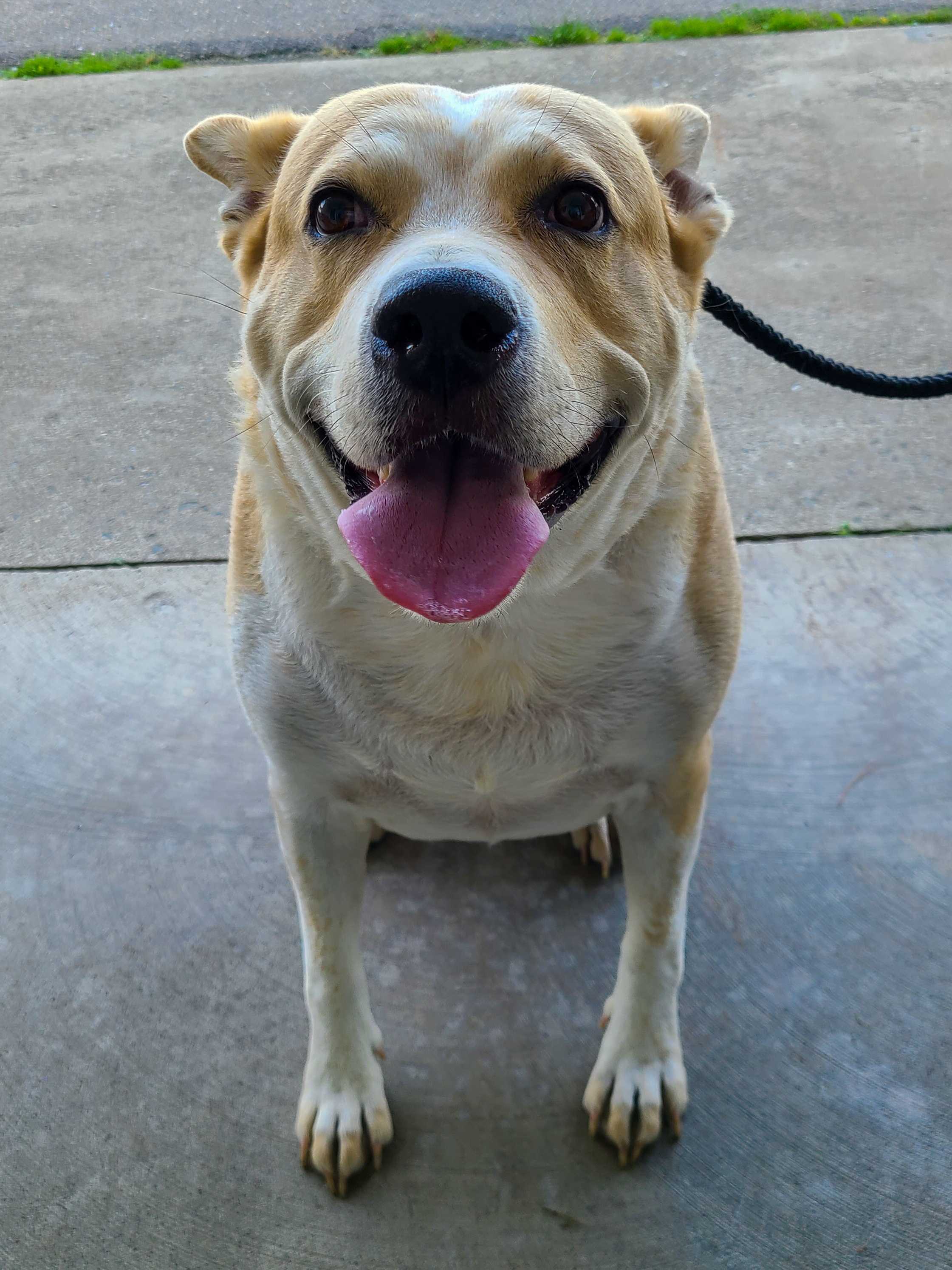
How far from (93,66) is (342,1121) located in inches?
238

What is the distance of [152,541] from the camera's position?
3.16m

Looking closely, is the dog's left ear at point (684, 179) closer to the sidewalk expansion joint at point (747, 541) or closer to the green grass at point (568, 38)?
the sidewalk expansion joint at point (747, 541)

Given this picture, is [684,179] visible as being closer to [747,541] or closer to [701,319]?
[747,541]

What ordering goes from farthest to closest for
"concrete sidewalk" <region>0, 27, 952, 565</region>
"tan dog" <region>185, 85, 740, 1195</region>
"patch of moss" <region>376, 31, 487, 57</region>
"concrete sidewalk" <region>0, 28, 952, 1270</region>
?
"patch of moss" <region>376, 31, 487, 57</region> → "concrete sidewalk" <region>0, 27, 952, 565</region> → "concrete sidewalk" <region>0, 28, 952, 1270</region> → "tan dog" <region>185, 85, 740, 1195</region>

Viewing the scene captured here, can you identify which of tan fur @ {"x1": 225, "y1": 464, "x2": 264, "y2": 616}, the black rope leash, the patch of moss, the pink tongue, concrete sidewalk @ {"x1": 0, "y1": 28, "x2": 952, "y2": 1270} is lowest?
concrete sidewalk @ {"x1": 0, "y1": 28, "x2": 952, "y2": 1270}

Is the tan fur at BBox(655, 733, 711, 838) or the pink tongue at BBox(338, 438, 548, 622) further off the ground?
the pink tongue at BBox(338, 438, 548, 622)

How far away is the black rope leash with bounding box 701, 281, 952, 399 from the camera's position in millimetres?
2242

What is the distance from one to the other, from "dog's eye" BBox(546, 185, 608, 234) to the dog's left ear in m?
0.25

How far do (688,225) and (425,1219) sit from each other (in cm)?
169

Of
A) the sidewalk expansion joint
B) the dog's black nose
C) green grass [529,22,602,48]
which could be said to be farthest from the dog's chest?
green grass [529,22,602,48]

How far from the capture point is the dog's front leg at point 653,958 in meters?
1.88

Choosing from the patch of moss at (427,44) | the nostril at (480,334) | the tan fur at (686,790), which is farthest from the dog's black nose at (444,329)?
the patch of moss at (427,44)

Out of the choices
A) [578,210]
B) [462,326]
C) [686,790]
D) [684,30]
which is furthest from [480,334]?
[684,30]

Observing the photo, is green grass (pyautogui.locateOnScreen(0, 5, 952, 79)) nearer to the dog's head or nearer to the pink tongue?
the dog's head
